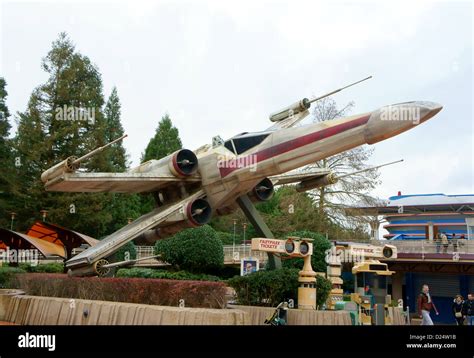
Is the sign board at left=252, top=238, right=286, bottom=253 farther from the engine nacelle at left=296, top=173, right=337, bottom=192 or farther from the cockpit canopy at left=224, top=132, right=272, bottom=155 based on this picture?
the engine nacelle at left=296, top=173, right=337, bottom=192

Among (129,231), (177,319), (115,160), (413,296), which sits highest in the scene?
(115,160)

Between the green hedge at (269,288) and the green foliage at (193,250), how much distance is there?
8850mm

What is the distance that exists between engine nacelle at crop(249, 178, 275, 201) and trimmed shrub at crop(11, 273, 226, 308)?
15.0ft

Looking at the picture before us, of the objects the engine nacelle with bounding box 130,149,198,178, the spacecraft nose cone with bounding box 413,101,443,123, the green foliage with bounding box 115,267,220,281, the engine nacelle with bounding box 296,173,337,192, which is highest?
the spacecraft nose cone with bounding box 413,101,443,123

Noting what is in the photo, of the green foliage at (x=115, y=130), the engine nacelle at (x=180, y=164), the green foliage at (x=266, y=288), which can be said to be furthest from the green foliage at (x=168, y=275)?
the green foliage at (x=115, y=130)

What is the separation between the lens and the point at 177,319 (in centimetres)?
1137

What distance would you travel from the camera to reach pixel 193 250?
2400 cm

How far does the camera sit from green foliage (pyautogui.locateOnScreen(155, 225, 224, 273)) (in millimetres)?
24016

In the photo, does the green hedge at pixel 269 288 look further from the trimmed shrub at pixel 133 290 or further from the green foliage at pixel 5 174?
the green foliage at pixel 5 174

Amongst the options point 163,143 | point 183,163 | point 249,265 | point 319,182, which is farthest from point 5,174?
point 319,182

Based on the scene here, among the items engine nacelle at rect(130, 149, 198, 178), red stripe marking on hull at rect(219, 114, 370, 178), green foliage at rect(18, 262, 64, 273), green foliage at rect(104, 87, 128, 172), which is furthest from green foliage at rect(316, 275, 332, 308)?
green foliage at rect(104, 87, 128, 172)
